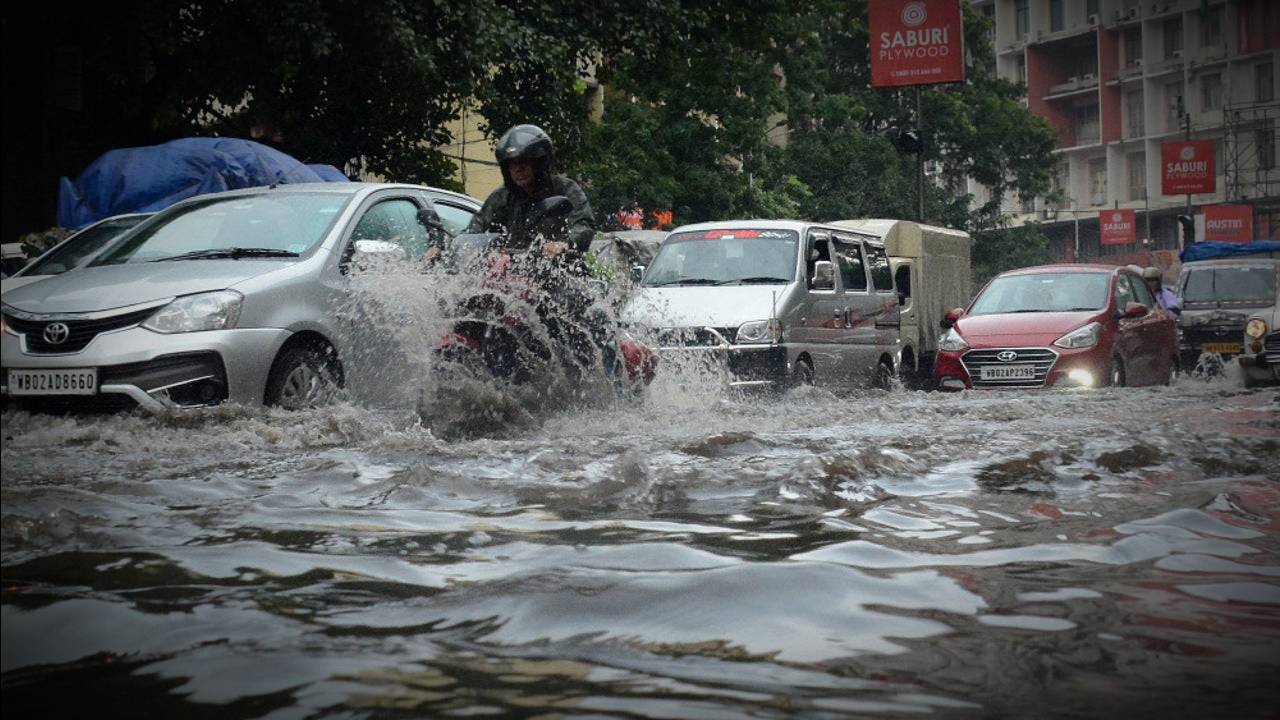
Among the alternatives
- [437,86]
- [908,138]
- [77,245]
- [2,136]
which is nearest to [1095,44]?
[908,138]

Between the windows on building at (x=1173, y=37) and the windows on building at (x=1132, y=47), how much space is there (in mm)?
2018

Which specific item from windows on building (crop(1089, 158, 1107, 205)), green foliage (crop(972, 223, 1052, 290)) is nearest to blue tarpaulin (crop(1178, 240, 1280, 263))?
green foliage (crop(972, 223, 1052, 290))

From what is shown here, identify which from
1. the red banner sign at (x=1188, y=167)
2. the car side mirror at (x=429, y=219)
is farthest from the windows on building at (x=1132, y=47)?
the car side mirror at (x=429, y=219)

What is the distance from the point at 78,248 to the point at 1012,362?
8.72 metres

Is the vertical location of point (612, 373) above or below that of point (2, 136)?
below

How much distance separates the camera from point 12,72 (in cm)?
289

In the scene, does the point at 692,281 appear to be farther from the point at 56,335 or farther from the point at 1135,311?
the point at 56,335

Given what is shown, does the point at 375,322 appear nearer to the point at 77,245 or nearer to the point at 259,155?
the point at 77,245

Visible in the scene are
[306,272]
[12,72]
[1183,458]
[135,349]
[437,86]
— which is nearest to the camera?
[12,72]

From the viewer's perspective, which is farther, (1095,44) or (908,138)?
Result: (1095,44)

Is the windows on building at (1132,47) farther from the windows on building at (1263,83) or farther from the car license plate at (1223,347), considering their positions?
the car license plate at (1223,347)

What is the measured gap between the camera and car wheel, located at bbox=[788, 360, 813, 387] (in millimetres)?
13625

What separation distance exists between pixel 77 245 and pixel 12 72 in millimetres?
7833

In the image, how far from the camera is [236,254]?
8.68 metres
